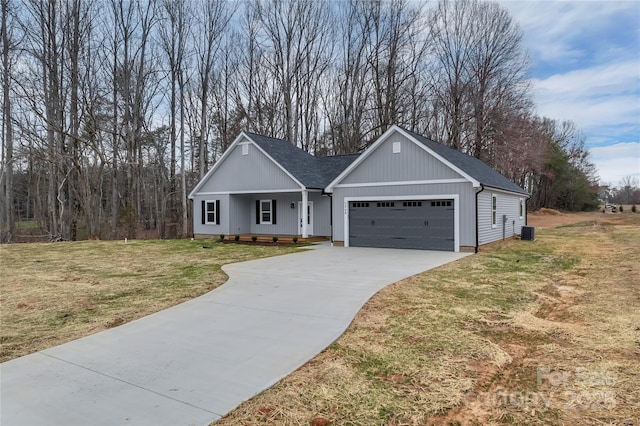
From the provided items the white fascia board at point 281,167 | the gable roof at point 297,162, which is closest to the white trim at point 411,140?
the white fascia board at point 281,167

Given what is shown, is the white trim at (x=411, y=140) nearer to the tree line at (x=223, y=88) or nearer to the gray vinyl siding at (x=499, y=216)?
the gray vinyl siding at (x=499, y=216)

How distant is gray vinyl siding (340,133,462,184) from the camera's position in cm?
1436

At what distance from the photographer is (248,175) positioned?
19.8m

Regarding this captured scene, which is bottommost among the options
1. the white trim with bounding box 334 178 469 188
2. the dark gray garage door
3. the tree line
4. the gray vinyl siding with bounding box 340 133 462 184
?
the dark gray garage door

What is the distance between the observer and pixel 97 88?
23797 millimetres

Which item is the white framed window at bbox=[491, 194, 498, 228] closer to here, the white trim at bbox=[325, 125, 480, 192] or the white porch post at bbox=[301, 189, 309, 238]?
the white trim at bbox=[325, 125, 480, 192]

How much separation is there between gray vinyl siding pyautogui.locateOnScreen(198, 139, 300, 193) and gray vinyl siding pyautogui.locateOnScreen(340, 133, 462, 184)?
365 cm

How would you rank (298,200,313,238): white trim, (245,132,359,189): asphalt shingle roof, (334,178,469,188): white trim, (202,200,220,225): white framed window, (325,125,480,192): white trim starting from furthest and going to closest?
(202,200,220,225): white framed window → (298,200,313,238): white trim → (245,132,359,189): asphalt shingle roof → (334,178,469,188): white trim → (325,125,480,192): white trim

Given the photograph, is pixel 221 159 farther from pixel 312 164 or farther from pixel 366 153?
pixel 366 153

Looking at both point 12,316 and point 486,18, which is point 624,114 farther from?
point 12,316

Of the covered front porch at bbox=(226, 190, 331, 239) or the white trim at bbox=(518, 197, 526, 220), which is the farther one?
the white trim at bbox=(518, 197, 526, 220)

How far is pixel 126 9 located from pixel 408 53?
1886 cm

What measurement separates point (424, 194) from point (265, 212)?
9.25 meters

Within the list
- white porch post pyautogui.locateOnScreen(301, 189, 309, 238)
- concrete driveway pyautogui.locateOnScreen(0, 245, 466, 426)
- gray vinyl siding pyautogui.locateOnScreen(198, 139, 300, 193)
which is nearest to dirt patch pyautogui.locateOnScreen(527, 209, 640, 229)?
white porch post pyautogui.locateOnScreen(301, 189, 309, 238)
